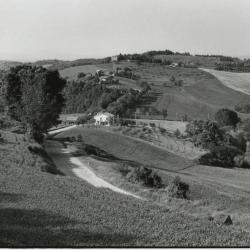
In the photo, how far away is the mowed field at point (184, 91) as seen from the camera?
127875 mm

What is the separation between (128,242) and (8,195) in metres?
8.30

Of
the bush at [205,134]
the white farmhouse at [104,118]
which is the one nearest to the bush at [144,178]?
the bush at [205,134]

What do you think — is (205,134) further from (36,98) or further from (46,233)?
(46,233)

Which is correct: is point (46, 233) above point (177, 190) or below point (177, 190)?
above

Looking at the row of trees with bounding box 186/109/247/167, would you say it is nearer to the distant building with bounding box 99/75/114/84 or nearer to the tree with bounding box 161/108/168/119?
the tree with bounding box 161/108/168/119

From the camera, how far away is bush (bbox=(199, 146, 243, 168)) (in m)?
75.6

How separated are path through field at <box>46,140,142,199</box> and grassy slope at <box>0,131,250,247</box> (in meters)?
8.48

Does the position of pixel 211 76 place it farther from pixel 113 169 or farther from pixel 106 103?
pixel 113 169

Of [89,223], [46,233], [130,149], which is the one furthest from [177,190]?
[130,149]

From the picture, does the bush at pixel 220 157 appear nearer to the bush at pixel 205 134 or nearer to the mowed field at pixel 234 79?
the bush at pixel 205 134

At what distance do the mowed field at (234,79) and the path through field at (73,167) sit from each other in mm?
98385

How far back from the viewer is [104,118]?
107 metres

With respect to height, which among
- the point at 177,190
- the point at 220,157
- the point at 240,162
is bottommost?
the point at 240,162

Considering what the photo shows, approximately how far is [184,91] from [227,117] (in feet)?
94.8
